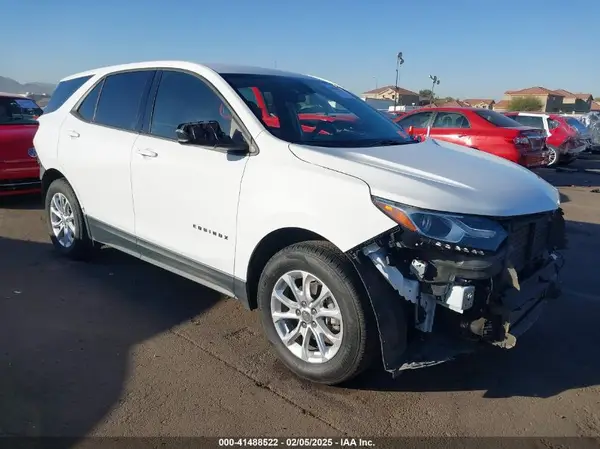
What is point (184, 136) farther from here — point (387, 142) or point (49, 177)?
point (49, 177)

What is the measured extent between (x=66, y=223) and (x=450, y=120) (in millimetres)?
8509

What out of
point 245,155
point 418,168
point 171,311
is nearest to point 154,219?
point 171,311

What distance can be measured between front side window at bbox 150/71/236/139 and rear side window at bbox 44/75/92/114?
134 cm

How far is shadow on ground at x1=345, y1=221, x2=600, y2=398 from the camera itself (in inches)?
124

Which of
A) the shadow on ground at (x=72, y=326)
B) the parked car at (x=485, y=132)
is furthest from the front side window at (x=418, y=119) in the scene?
the shadow on ground at (x=72, y=326)

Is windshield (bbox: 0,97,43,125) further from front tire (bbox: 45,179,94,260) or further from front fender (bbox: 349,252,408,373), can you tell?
front fender (bbox: 349,252,408,373)

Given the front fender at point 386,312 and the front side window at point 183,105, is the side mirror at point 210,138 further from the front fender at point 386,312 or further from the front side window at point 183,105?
the front fender at point 386,312

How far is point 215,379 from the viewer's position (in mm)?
3160

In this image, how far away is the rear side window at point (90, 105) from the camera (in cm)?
468

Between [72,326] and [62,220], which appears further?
[62,220]

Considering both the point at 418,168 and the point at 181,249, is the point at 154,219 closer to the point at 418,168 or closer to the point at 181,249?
the point at 181,249

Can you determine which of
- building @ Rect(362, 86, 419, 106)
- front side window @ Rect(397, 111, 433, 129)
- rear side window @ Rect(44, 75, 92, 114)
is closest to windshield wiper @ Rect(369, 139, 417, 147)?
rear side window @ Rect(44, 75, 92, 114)

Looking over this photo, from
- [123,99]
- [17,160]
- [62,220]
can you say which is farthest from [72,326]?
[17,160]

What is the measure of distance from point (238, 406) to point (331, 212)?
46.3 inches
